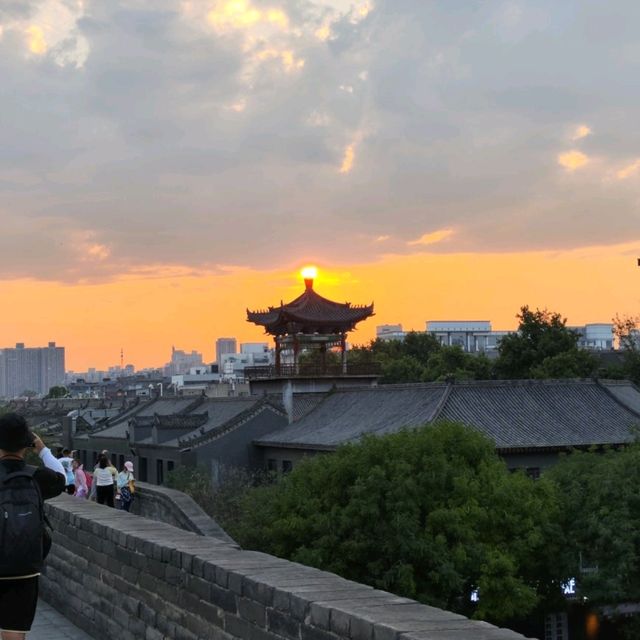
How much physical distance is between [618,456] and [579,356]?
1388 inches

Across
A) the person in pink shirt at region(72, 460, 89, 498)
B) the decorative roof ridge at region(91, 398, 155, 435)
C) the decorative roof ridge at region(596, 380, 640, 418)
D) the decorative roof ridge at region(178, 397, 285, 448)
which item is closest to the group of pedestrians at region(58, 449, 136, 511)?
the person in pink shirt at region(72, 460, 89, 498)

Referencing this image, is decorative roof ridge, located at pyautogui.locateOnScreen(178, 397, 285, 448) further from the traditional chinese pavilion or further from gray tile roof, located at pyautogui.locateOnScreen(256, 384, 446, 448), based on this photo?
the traditional chinese pavilion

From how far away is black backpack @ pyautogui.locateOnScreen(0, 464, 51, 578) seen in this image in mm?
5102

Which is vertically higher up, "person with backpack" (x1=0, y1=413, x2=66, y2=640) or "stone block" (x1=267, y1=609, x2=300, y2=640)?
"person with backpack" (x1=0, y1=413, x2=66, y2=640)

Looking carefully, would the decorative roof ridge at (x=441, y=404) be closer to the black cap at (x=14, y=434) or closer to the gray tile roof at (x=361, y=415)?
the gray tile roof at (x=361, y=415)

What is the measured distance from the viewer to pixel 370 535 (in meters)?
27.3

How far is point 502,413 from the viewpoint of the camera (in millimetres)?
44469

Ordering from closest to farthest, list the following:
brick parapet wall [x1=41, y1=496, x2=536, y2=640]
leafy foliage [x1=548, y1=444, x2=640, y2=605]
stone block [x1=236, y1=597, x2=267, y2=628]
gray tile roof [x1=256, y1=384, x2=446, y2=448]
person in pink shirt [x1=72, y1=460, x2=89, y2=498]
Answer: brick parapet wall [x1=41, y1=496, x2=536, y2=640]
stone block [x1=236, y1=597, x2=267, y2=628]
person in pink shirt [x1=72, y1=460, x2=89, y2=498]
leafy foliage [x1=548, y1=444, x2=640, y2=605]
gray tile roof [x1=256, y1=384, x2=446, y2=448]

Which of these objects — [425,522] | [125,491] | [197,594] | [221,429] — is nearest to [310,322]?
[221,429]

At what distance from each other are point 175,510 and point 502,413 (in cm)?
2983

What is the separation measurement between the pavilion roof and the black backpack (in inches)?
2035

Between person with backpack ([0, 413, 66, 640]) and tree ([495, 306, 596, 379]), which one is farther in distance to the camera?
tree ([495, 306, 596, 379])

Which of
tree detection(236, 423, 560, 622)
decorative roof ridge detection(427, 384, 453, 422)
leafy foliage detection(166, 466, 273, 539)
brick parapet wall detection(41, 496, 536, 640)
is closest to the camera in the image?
brick parapet wall detection(41, 496, 536, 640)

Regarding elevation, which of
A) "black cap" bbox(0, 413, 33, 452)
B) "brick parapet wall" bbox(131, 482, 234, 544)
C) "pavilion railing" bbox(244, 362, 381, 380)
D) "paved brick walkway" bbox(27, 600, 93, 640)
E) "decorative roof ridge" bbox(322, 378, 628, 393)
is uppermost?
"pavilion railing" bbox(244, 362, 381, 380)
